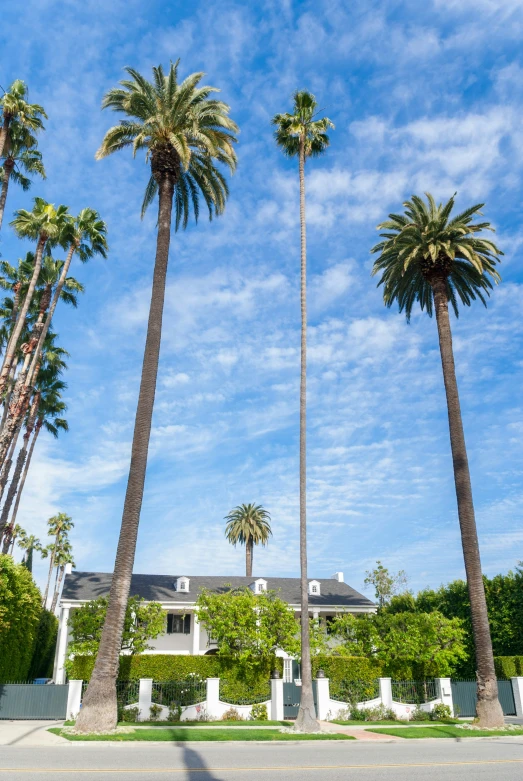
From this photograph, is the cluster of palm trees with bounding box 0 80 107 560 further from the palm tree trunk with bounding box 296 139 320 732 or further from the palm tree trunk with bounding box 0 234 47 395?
the palm tree trunk with bounding box 296 139 320 732

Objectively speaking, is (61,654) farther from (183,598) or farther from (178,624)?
(183,598)

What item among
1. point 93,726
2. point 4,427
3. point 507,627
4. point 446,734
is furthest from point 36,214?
point 507,627

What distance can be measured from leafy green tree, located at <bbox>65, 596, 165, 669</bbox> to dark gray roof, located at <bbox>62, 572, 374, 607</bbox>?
13.1 metres

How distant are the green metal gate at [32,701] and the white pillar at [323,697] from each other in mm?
12601

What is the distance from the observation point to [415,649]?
32375 mm

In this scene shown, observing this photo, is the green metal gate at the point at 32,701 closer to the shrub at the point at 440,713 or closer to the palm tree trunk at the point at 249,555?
the shrub at the point at 440,713

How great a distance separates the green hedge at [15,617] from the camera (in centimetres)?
2716

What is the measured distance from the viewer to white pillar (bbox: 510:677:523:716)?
33.3m

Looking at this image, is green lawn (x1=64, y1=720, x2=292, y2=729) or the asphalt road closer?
the asphalt road

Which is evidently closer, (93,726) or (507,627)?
(93,726)

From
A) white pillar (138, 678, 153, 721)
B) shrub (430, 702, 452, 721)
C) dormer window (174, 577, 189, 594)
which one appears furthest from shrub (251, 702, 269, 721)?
dormer window (174, 577, 189, 594)

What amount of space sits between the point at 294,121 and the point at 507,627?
34.2 metres

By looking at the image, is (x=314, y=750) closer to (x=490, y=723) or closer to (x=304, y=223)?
(x=490, y=723)

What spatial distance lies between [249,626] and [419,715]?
9.78m
